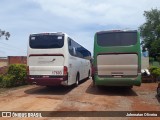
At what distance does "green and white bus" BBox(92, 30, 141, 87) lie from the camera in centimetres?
1506

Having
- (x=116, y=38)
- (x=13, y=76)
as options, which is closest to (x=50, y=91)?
(x=13, y=76)

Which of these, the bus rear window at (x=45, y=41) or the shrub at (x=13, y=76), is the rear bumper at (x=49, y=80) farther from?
the shrub at (x=13, y=76)

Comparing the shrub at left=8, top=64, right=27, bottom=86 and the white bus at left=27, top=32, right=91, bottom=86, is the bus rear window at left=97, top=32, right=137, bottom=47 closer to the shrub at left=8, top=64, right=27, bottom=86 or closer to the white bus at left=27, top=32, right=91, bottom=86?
the white bus at left=27, top=32, right=91, bottom=86

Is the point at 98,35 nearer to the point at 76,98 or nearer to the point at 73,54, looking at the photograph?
the point at 73,54

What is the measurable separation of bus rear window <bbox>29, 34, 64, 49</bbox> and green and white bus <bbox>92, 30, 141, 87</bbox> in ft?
6.60

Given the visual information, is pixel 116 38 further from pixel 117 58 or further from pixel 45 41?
pixel 45 41

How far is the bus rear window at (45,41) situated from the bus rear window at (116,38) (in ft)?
7.15

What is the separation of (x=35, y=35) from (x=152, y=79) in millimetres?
11376

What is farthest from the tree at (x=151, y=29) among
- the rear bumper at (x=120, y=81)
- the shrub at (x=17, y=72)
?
the rear bumper at (x=120, y=81)

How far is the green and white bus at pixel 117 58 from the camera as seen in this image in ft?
49.4

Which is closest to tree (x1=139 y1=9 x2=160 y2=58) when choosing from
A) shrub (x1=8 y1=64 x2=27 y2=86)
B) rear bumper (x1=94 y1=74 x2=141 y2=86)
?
shrub (x1=8 y1=64 x2=27 y2=86)

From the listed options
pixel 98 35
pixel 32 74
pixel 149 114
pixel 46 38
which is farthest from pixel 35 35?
pixel 149 114

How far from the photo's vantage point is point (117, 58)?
49.5 feet

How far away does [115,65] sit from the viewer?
49.7ft
